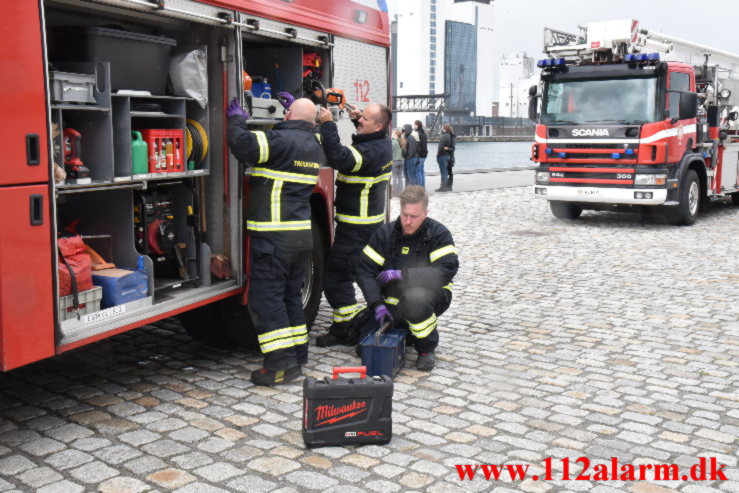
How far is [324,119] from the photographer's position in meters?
5.77

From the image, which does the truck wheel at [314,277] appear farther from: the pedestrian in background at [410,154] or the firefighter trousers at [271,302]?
the pedestrian in background at [410,154]

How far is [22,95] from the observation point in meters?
3.59

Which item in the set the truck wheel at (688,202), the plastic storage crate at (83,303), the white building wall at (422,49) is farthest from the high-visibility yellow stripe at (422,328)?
the white building wall at (422,49)

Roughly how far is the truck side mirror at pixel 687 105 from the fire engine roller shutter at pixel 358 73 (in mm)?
7097

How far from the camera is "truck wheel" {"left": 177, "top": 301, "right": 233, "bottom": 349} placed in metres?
5.82

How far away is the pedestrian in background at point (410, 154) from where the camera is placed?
17.9 metres

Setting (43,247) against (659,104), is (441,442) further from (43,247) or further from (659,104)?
(659,104)

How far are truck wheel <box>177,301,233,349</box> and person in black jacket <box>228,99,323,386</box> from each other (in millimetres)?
675

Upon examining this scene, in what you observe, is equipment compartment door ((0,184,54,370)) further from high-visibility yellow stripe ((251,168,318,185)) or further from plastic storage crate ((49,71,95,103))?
high-visibility yellow stripe ((251,168,318,185))

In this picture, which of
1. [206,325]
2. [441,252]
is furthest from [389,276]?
[206,325]

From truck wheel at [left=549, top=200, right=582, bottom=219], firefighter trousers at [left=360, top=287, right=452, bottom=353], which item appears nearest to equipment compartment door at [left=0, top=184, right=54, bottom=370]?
firefighter trousers at [left=360, top=287, right=452, bottom=353]

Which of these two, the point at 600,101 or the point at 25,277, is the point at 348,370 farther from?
the point at 600,101

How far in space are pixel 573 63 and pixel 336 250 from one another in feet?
29.7

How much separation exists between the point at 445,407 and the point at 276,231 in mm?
1503
